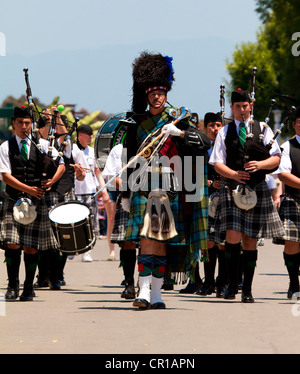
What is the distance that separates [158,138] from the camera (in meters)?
9.56

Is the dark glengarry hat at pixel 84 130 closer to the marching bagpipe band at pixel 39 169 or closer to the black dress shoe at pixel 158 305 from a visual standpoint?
the marching bagpipe band at pixel 39 169

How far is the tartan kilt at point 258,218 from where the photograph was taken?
10281 millimetres

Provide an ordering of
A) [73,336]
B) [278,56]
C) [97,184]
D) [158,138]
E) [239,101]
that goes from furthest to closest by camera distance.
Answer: [278,56] < [97,184] < [239,101] < [158,138] < [73,336]

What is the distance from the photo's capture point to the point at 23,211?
1047 centimetres

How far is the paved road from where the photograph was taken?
7156 millimetres

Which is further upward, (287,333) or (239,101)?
(239,101)

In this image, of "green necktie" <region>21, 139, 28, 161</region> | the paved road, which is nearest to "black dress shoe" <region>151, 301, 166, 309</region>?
the paved road

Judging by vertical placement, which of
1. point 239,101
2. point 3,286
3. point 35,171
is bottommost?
point 3,286

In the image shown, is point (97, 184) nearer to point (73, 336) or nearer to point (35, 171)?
point (35, 171)

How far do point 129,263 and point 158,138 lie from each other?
1.95 m

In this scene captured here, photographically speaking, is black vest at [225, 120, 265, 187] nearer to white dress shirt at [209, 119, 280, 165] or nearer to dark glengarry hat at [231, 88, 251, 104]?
white dress shirt at [209, 119, 280, 165]

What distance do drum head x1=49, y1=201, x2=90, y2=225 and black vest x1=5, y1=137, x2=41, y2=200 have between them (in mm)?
400

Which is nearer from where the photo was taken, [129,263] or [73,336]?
[73,336]

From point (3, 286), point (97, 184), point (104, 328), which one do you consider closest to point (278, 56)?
point (97, 184)
